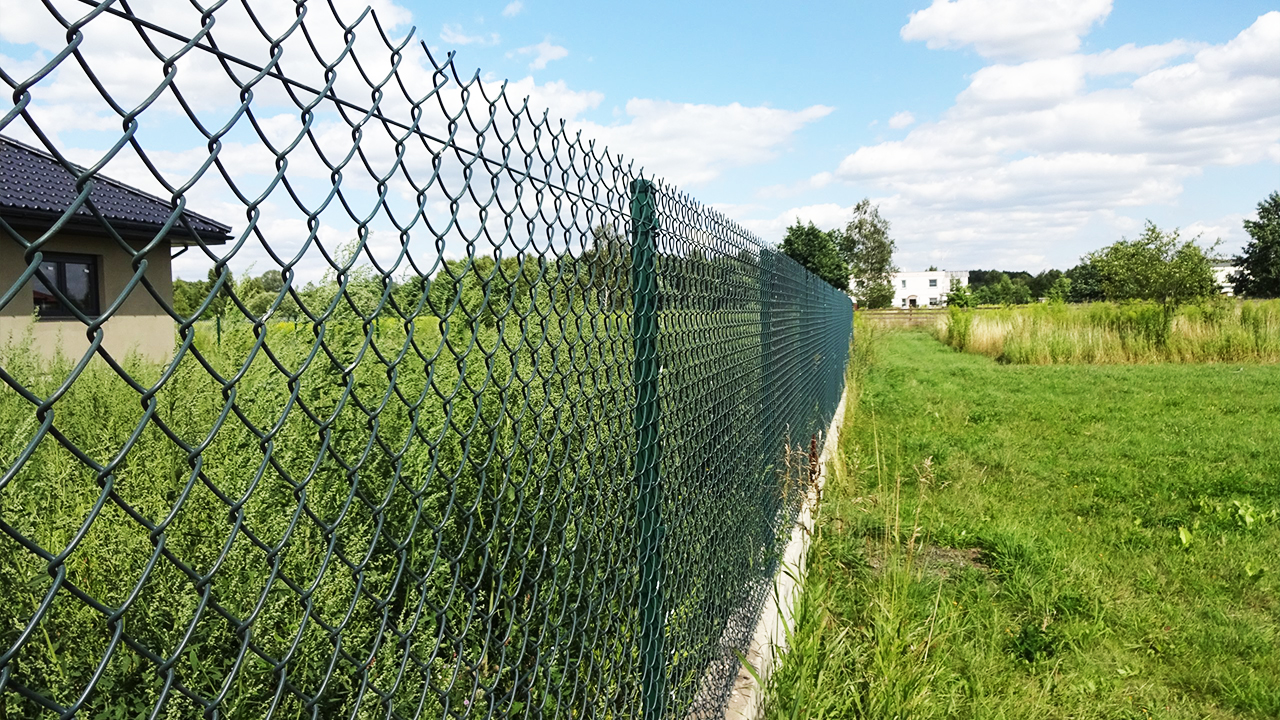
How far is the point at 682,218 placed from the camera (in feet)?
9.97

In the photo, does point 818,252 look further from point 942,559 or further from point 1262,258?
point 942,559

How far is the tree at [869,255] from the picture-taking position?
66875 mm

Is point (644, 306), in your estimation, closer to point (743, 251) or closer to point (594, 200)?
point (594, 200)

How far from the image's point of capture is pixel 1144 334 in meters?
20.4

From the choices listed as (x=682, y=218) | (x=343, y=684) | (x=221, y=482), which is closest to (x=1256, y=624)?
(x=682, y=218)

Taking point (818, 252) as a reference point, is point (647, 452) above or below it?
below

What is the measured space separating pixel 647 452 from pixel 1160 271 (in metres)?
22.6

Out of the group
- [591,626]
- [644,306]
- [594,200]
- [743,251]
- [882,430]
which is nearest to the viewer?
[594,200]

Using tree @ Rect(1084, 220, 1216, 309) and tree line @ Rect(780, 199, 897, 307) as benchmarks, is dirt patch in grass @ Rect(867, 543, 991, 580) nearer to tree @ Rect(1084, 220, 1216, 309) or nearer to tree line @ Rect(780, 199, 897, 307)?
tree @ Rect(1084, 220, 1216, 309)

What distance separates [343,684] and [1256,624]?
4.90 m

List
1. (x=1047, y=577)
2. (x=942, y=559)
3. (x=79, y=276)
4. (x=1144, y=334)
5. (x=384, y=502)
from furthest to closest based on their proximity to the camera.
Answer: (x=1144, y=334), (x=79, y=276), (x=942, y=559), (x=1047, y=577), (x=384, y=502)

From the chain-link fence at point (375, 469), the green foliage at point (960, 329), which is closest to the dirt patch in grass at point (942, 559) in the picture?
the chain-link fence at point (375, 469)

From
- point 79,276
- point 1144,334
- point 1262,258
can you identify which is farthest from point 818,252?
point 79,276

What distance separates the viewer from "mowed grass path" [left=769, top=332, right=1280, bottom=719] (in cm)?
369
